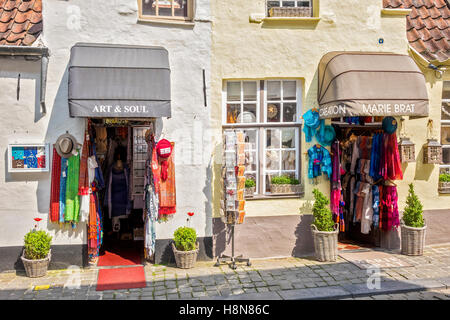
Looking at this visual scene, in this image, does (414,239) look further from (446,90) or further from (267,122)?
(267,122)

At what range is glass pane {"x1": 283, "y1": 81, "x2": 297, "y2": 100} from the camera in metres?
8.57

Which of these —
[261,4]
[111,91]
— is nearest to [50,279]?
[111,91]

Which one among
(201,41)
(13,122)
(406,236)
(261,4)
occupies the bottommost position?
(406,236)

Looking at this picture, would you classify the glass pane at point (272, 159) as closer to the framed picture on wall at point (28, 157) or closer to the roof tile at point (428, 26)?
the roof tile at point (428, 26)

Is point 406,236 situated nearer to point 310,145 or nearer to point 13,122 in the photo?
point 310,145

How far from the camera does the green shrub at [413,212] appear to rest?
843cm

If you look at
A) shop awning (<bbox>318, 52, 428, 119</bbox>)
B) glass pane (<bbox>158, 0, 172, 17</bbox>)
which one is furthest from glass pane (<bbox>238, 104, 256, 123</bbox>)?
glass pane (<bbox>158, 0, 172, 17</bbox>)

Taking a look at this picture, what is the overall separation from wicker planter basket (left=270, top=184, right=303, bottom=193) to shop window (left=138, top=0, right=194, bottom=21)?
3536 millimetres

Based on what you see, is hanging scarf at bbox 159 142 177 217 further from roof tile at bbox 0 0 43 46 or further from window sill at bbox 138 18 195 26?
roof tile at bbox 0 0 43 46

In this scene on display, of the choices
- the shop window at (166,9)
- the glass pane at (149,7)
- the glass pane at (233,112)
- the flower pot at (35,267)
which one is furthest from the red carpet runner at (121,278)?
the glass pane at (149,7)

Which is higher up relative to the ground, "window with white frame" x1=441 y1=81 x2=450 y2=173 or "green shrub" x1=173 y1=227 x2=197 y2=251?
"window with white frame" x1=441 y1=81 x2=450 y2=173

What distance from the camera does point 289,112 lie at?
8625mm

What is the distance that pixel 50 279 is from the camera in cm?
725

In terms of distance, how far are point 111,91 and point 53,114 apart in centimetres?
140
